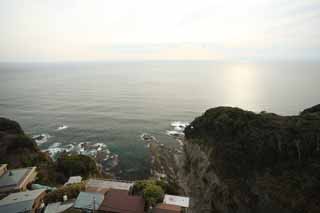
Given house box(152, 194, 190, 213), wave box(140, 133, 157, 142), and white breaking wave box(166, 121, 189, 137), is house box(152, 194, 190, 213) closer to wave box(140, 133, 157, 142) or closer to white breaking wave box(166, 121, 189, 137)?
wave box(140, 133, 157, 142)

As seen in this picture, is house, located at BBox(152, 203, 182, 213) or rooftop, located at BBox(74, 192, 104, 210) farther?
house, located at BBox(152, 203, 182, 213)

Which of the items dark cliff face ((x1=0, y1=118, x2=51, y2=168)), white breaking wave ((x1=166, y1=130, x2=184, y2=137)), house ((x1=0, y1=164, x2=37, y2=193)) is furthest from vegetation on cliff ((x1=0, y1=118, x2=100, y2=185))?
white breaking wave ((x1=166, y1=130, x2=184, y2=137))

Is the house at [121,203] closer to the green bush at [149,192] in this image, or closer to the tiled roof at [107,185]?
the green bush at [149,192]

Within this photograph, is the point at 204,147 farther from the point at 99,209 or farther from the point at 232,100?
the point at 232,100

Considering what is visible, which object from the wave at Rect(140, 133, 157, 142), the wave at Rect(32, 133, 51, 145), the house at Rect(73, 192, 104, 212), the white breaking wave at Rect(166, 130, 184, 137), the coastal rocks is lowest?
the wave at Rect(32, 133, 51, 145)

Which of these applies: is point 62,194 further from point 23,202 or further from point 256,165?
point 256,165

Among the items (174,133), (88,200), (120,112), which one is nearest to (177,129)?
(174,133)

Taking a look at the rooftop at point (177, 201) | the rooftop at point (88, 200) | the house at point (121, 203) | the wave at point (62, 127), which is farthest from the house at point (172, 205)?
the wave at point (62, 127)
